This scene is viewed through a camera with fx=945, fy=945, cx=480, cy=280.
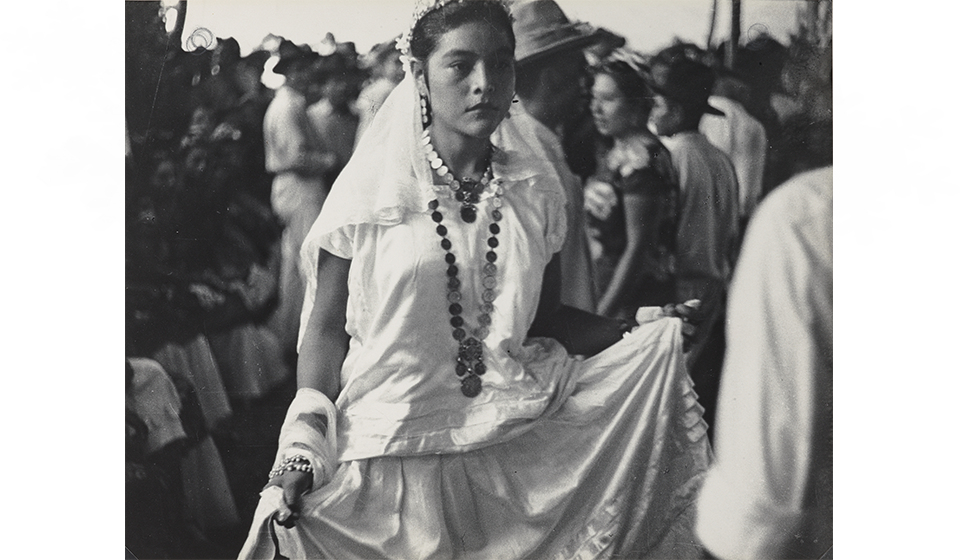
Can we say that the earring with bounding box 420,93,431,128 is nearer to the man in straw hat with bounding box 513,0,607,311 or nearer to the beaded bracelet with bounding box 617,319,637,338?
the man in straw hat with bounding box 513,0,607,311

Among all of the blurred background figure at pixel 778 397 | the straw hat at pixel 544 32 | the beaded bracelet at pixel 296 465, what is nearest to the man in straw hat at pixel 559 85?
the straw hat at pixel 544 32

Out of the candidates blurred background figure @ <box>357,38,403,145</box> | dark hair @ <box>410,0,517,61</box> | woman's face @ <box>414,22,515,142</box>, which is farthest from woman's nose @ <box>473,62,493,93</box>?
blurred background figure @ <box>357,38,403,145</box>

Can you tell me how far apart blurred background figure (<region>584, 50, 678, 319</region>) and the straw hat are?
3.8 inches

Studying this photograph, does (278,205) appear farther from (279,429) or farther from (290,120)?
(279,429)

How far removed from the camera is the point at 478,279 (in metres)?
2.46

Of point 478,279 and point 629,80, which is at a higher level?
point 629,80

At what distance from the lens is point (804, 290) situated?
101 inches

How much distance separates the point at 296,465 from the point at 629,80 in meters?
1.34

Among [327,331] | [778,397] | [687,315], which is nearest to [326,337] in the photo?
[327,331]

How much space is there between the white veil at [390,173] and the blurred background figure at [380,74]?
0.06 feet

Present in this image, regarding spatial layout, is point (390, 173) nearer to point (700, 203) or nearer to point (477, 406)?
point (477, 406)

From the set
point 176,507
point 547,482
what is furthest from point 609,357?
point 176,507

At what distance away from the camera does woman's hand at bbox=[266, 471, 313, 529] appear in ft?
8.04

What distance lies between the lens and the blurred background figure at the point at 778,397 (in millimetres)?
2533
